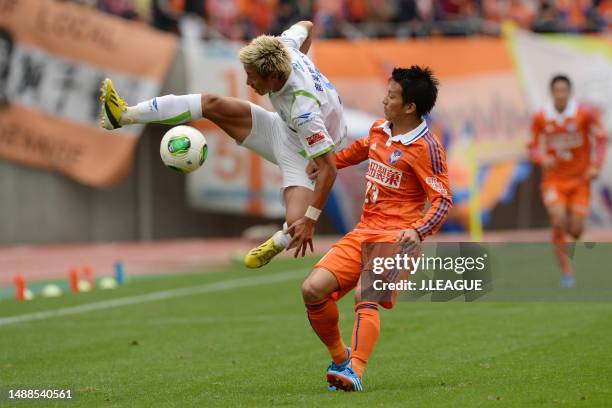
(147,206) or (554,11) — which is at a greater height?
(554,11)

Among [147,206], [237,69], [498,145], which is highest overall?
[237,69]

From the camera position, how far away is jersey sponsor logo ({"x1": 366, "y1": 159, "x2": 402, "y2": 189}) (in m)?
7.78

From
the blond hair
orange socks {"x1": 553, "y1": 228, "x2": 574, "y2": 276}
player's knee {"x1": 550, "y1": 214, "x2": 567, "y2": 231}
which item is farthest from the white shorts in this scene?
player's knee {"x1": 550, "y1": 214, "x2": 567, "y2": 231}

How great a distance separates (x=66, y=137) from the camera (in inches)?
885

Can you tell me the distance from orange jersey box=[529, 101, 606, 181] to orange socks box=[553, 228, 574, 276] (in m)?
0.68

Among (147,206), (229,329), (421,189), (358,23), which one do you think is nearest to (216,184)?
(147,206)

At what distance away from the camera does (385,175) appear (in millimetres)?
7820

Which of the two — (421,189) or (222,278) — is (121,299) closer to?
(222,278)

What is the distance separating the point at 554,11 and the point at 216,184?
7.55 meters

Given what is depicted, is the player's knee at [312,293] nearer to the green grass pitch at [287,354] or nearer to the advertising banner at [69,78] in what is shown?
the green grass pitch at [287,354]

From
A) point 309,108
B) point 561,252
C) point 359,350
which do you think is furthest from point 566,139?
point 359,350

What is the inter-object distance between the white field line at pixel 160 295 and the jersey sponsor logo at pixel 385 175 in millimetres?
5802

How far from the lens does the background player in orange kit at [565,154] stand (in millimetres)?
14547

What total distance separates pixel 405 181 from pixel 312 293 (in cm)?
95
